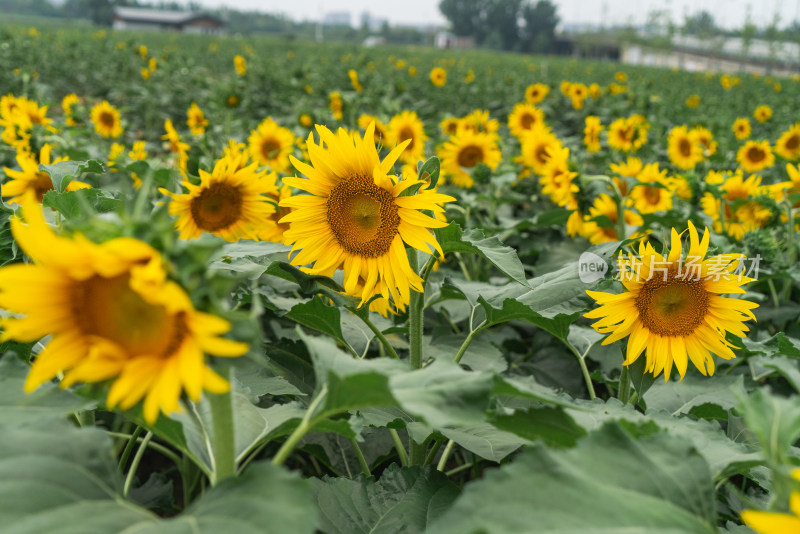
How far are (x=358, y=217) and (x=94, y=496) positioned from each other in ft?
2.86

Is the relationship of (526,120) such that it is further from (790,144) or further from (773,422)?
(773,422)

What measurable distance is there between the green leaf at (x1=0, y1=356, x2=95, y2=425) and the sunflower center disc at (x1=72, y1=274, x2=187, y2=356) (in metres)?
0.20

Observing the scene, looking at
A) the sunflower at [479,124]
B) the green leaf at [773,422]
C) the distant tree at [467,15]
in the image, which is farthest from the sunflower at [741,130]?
the distant tree at [467,15]

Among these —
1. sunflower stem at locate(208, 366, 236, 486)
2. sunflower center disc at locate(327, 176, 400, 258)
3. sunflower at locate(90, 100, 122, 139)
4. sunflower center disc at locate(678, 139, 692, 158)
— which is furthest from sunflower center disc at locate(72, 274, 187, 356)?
sunflower center disc at locate(678, 139, 692, 158)

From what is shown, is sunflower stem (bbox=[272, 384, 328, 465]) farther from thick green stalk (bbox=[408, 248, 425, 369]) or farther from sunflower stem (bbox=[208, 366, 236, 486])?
thick green stalk (bbox=[408, 248, 425, 369])

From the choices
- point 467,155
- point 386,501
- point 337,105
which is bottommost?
point 386,501

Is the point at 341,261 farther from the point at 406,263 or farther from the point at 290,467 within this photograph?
the point at 290,467

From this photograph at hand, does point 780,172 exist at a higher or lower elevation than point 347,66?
lower

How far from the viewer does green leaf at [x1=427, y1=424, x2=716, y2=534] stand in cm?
75

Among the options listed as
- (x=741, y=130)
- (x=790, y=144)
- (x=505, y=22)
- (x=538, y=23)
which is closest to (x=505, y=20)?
(x=505, y=22)

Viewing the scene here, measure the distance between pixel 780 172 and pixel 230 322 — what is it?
18.8 feet

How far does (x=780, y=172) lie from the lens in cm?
538

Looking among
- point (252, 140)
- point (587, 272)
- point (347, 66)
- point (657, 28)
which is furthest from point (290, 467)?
point (657, 28)

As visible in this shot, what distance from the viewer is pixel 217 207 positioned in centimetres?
214
